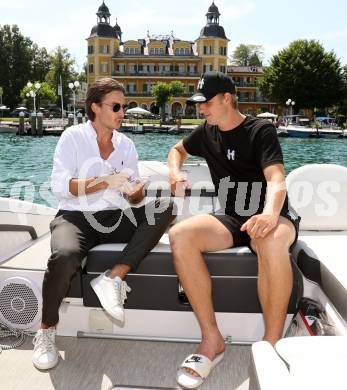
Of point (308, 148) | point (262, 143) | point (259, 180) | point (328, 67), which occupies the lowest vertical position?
point (308, 148)

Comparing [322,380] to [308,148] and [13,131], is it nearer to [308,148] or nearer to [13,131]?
[308,148]

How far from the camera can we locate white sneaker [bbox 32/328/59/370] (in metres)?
2.41

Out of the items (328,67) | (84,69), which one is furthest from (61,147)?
(84,69)

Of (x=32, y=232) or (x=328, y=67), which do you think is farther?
(x=328, y=67)

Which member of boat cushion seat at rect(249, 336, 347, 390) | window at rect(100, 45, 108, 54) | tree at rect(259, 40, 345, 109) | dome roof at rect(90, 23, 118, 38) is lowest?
boat cushion seat at rect(249, 336, 347, 390)

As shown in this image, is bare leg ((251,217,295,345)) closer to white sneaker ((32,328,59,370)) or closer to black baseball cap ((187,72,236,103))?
black baseball cap ((187,72,236,103))

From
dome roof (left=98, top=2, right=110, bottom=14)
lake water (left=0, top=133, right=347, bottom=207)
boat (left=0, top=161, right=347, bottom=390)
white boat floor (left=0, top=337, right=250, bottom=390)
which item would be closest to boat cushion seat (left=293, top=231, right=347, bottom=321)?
boat (left=0, top=161, right=347, bottom=390)

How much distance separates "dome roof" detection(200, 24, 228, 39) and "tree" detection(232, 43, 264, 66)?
14223mm

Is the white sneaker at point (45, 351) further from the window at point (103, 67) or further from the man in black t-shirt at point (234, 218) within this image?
the window at point (103, 67)

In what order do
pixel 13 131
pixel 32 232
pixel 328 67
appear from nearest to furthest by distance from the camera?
1. pixel 32 232
2. pixel 13 131
3. pixel 328 67

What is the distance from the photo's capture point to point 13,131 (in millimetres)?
40094

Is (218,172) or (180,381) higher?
(218,172)

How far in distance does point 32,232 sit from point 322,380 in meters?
2.44

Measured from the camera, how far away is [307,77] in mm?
49031
